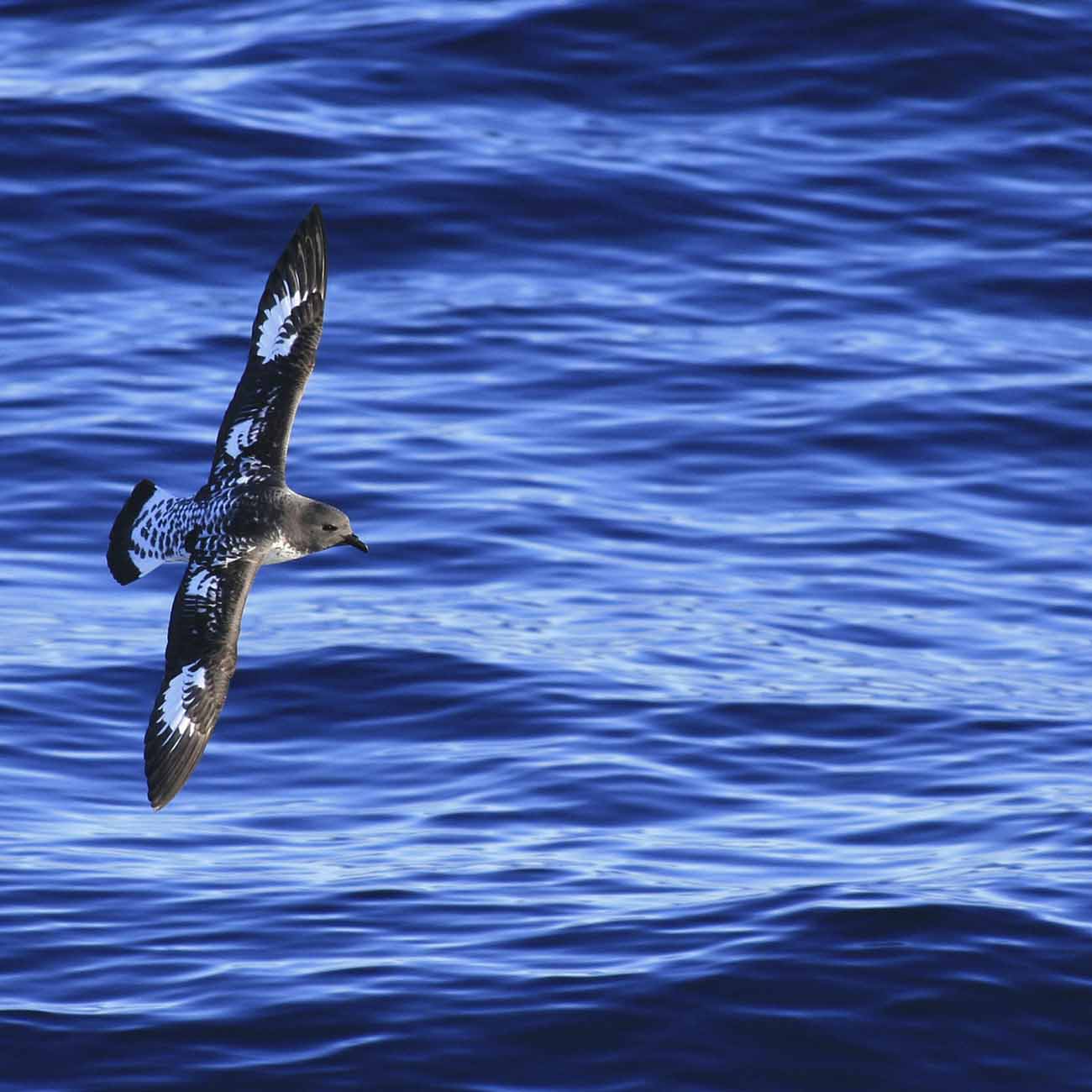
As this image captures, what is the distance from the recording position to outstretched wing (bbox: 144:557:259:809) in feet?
27.6

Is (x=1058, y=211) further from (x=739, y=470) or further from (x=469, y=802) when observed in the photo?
(x=469, y=802)

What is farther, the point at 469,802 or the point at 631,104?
the point at 631,104

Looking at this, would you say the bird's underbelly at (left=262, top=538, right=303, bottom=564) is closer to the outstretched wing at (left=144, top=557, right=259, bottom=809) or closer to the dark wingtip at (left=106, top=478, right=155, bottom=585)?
the outstretched wing at (left=144, top=557, right=259, bottom=809)

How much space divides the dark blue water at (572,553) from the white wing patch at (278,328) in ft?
7.19

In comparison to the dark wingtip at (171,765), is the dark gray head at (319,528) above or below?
above

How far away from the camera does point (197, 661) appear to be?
8.59 m

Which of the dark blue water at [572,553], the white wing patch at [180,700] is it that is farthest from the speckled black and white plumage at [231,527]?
the dark blue water at [572,553]

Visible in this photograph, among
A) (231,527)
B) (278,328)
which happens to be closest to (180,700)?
(231,527)

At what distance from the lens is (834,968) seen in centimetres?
845

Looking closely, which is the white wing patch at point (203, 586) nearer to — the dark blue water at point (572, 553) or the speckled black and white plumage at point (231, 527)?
the speckled black and white plumage at point (231, 527)

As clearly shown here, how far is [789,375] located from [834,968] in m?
6.20

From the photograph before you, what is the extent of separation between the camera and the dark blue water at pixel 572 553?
8.41 m

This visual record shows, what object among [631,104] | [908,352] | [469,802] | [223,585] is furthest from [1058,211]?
[223,585]

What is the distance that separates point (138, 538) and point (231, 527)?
0.56 metres
